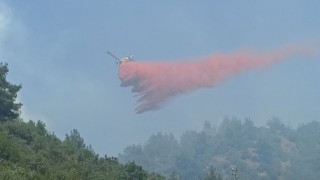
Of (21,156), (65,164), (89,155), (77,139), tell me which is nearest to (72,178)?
(21,156)

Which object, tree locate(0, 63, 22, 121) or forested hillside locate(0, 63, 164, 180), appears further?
tree locate(0, 63, 22, 121)

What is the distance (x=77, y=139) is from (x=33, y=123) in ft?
130

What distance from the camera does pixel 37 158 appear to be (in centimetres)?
3791

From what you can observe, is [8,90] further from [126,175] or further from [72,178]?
[72,178]

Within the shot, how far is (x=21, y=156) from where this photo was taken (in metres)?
37.5

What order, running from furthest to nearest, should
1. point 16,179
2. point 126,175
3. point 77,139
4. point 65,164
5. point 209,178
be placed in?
point 209,178, point 77,139, point 126,175, point 65,164, point 16,179

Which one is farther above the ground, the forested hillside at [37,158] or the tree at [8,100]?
the tree at [8,100]

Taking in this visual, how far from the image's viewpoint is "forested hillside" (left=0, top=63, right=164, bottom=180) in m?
35.1

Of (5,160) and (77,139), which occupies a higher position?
(77,139)

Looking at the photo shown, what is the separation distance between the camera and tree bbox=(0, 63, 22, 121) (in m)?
57.8

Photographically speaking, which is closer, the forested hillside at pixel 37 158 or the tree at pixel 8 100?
the forested hillside at pixel 37 158

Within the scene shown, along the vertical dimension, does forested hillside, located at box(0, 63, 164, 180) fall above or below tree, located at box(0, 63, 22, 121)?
below

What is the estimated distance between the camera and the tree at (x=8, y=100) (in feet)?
190

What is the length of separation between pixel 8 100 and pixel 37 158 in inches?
867
